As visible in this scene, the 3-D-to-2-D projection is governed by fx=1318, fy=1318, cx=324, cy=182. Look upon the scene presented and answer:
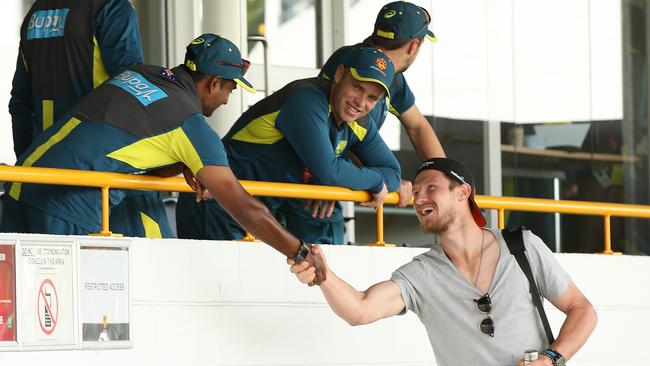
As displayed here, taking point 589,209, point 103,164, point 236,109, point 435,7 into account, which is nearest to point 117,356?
point 103,164

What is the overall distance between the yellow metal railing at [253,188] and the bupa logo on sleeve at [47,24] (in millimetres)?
777

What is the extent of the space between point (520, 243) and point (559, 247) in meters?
6.14

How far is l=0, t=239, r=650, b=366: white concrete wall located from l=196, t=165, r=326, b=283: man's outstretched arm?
0.48m

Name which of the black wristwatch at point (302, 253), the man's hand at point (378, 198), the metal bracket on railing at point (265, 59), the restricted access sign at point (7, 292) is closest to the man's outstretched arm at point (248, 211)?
the black wristwatch at point (302, 253)

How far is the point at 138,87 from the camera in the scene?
15.3 ft

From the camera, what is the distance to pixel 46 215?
4.67 meters

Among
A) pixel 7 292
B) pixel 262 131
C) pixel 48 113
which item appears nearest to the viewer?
pixel 7 292

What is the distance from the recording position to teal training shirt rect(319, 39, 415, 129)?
529 cm

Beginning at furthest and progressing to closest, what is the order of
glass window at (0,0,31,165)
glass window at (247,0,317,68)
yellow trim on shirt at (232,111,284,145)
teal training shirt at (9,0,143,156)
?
glass window at (247,0,317,68), glass window at (0,0,31,165), yellow trim on shirt at (232,111,284,145), teal training shirt at (9,0,143,156)

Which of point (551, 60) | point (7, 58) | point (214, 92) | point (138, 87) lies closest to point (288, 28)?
point (7, 58)

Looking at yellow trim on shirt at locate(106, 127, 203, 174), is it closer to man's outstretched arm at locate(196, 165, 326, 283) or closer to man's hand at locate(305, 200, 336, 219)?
man's outstretched arm at locate(196, 165, 326, 283)

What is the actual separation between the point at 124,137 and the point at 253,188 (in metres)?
0.60

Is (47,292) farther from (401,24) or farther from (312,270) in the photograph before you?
(401,24)

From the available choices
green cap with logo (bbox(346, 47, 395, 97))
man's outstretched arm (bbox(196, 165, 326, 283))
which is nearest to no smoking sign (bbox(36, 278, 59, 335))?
man's outstretched arm (bbox(196, 165, 326, 283))
